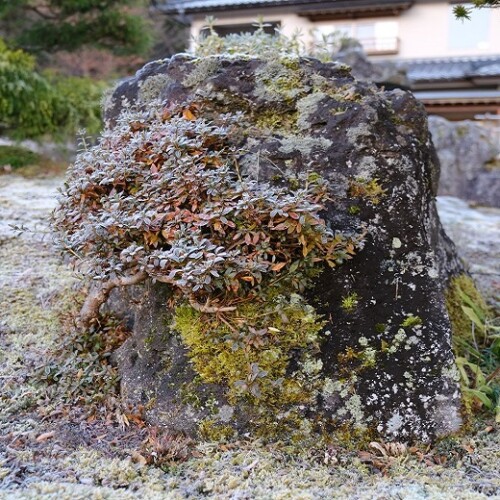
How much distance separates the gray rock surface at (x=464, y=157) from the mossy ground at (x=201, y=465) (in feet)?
22.8

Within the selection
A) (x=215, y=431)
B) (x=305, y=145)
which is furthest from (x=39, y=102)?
(x=215, y=431)

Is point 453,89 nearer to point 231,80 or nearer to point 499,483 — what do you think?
point 231,80

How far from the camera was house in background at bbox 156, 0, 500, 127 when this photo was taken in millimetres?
13695

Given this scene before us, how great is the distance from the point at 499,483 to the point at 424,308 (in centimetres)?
79

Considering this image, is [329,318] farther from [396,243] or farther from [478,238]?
[478,238]

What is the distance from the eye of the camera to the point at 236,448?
231cm

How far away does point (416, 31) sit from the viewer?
14.8m

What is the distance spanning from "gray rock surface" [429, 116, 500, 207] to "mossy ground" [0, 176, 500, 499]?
22.8 ft

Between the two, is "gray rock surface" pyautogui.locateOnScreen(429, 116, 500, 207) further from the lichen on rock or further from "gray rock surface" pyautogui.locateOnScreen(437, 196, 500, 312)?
the lichen on rock

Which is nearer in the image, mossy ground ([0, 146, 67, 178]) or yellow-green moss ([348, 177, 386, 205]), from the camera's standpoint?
yellow-green moss ([348, 177, 386, 205])

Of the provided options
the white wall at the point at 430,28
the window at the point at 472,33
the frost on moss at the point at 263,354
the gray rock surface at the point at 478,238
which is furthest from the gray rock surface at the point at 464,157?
the frost on moss at the point at 263,354

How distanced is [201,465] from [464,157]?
793cm

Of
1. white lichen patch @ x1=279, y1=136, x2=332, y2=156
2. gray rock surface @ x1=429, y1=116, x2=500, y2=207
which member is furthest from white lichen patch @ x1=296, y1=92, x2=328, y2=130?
gray rock surface @ x1=429, y1=116, x2=500, y2=207

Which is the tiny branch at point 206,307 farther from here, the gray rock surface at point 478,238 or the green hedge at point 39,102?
the green hedge at point 39,102
